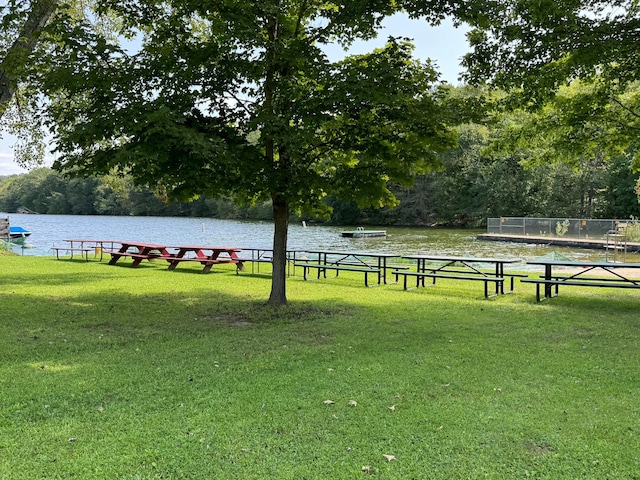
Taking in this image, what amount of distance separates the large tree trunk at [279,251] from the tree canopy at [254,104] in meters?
0.08

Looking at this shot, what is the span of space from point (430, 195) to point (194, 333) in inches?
2379

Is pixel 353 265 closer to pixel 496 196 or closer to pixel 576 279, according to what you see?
pixel 576 279

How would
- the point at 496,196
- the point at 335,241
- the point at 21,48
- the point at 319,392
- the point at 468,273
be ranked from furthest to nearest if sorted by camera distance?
the point at 496,196 < the point at 335,241 < the point at 468,273 < the point at 21,48 < the point at 319,392

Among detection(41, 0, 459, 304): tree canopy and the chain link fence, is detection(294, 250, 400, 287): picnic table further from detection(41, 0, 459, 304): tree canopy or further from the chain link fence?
the chain link fence

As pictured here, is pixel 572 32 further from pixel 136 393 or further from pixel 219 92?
pixel 136 393

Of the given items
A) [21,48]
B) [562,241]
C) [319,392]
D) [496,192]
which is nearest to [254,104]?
[21,48]

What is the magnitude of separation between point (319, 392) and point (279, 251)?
4536 mm

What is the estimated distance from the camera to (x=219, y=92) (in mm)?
8156

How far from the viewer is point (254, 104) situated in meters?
8.41

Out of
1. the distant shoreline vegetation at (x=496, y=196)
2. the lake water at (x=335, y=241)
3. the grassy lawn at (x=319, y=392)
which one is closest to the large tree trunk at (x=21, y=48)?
the grassy lawn at (x=319, y=392)

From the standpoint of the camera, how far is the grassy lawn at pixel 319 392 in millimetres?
3285

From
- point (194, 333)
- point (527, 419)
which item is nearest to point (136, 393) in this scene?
point (194, 333)

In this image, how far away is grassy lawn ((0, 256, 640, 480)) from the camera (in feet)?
10.8

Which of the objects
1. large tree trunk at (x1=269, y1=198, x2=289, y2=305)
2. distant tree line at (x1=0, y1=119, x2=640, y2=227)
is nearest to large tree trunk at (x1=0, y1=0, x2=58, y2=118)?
large tree trunk at (x1=269, y1=198, x2=289, y2=305)
